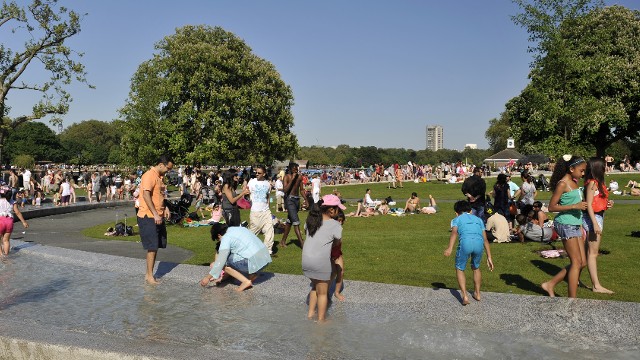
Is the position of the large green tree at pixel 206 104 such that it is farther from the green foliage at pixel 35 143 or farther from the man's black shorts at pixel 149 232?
the green foliage at pixel 35 143

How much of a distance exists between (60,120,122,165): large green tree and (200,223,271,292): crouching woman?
130m

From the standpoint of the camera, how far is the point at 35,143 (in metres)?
124

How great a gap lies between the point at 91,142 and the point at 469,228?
154 m

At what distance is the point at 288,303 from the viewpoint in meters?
7.51

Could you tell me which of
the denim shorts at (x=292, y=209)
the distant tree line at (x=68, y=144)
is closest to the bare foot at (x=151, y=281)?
the denim shorts at (x=292, y=209)

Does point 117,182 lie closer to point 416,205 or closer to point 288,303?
point 416,205

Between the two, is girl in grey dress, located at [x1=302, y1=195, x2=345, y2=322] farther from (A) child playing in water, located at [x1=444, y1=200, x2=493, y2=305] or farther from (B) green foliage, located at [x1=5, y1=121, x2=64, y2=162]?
(B) green foliage, located at [x1=5, y1=121, x2=64, y2=162]

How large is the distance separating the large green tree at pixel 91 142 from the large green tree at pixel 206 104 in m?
89.3

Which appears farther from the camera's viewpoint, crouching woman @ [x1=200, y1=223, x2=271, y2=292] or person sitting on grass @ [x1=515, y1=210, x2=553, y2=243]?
person sitting on grass @ [x1=515, y1=210, x2=553, y2=243]

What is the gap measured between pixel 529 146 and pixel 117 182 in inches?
1448

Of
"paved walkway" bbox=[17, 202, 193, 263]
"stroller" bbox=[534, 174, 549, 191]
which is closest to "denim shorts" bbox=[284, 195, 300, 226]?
"paved walkway" bbox=[17, 202, 193, 263]

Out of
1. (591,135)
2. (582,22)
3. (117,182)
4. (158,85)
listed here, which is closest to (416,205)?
(582,22)

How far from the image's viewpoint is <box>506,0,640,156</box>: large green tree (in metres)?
27.9

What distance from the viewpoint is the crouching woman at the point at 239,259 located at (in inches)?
320
